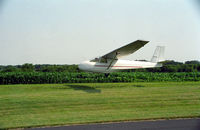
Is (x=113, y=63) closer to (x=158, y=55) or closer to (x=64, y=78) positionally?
(x=158, y=55)

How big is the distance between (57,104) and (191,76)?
2467 cm

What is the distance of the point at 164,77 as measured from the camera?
2944 cm

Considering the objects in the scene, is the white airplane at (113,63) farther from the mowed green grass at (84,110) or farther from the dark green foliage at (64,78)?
the mowed green grass at (84,110)

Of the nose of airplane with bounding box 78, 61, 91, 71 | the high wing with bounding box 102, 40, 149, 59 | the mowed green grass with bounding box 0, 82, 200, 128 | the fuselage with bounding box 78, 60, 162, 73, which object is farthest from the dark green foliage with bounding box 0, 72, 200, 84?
the mowed green grass with bounding box 0, 82, 200, 128

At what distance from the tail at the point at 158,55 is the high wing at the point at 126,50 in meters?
5.08

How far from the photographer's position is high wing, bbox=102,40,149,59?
1627 centimetres

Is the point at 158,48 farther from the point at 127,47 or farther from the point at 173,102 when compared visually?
the point at 173,102

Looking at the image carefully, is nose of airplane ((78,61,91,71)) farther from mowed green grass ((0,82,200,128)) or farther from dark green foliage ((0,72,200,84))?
mowed green grass ((0,82,200,128))

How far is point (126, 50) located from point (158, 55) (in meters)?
6.64

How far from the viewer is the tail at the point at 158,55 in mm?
23359

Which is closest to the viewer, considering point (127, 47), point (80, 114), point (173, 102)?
point (80, 114)

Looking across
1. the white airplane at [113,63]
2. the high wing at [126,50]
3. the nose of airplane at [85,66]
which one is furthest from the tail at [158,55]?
the nose of airplane at [85,66]

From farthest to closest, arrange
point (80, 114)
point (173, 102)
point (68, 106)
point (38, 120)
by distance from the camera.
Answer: point (173, 102) → point (68, 106) → point (80, 114) → point (38, 120)

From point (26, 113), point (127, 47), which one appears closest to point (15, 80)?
point (127, 47)
